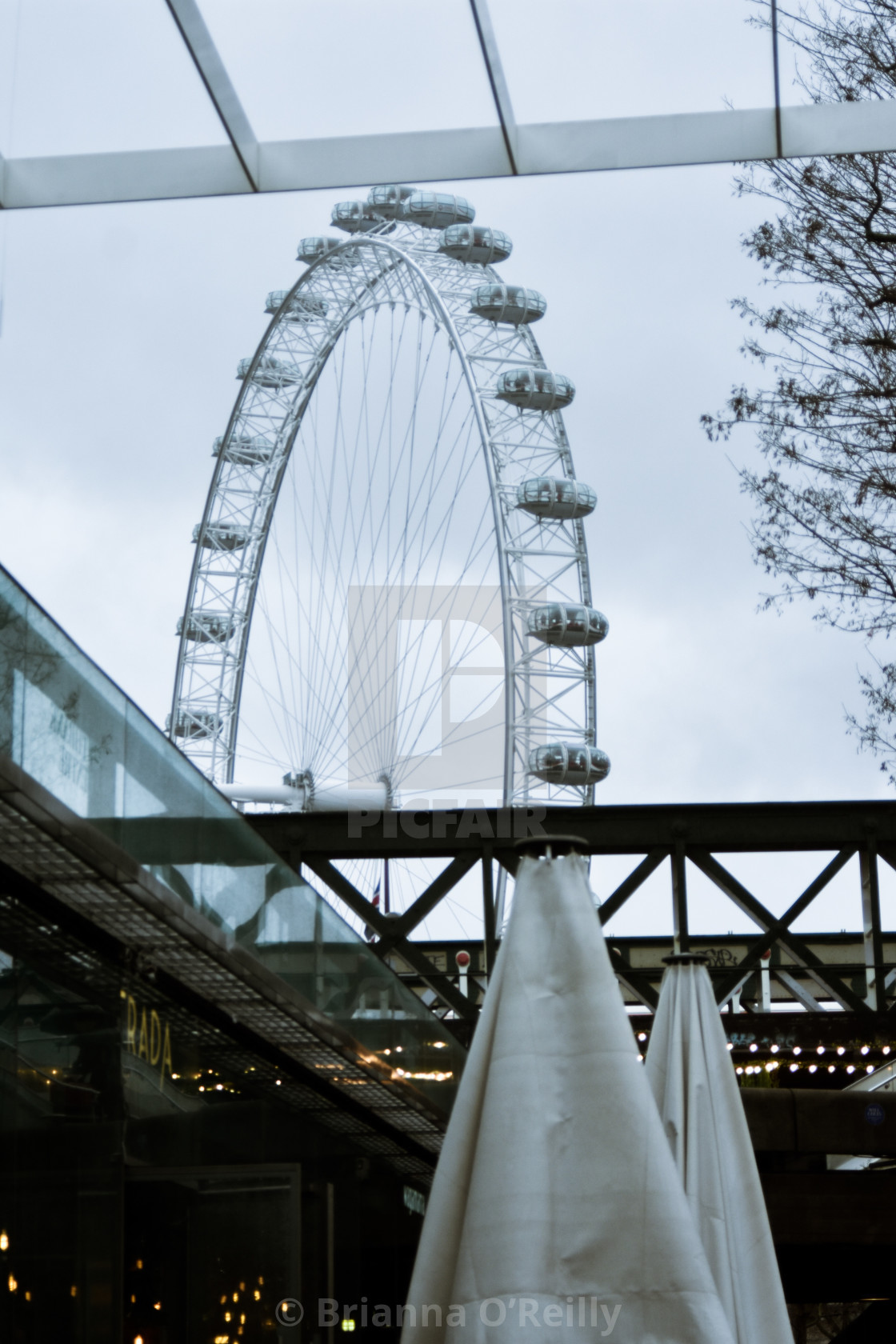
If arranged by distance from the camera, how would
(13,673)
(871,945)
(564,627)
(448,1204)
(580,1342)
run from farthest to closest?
(564,627) < (871,945) < (13,673) < (448,1204) < (580,1342)

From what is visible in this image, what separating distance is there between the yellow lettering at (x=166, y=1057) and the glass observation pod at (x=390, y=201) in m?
27.6

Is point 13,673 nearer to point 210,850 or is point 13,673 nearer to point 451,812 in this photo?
point 210,850

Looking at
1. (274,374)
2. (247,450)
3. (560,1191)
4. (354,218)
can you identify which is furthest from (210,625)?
(560,1191)

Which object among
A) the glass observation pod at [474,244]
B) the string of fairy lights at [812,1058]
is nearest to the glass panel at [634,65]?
the string of fairy lights at [812,1058]

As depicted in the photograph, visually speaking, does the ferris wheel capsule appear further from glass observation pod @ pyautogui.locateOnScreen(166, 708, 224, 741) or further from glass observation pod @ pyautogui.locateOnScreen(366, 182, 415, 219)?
glass observation pod @ pyautogui.locateOnScreen(366, 182, 415, 219)

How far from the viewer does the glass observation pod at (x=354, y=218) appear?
36.2 m

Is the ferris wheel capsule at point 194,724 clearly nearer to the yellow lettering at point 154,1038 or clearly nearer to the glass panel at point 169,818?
the glass panel at point 169,818

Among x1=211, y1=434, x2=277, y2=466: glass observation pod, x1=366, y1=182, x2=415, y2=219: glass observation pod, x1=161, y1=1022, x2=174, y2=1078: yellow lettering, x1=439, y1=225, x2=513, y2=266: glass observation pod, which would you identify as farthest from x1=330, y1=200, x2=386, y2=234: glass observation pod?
x1=161, y1=1022, x2=174, y2=1078: yellow lettering

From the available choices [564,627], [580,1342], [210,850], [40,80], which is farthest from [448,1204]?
[564,627]

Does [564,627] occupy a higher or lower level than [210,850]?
higher

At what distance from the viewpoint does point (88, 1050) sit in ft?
25.7

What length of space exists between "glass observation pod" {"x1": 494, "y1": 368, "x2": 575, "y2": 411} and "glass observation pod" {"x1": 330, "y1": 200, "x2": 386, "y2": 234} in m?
5.73

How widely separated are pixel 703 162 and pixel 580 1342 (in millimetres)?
6179

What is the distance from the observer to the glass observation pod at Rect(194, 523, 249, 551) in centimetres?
4128
